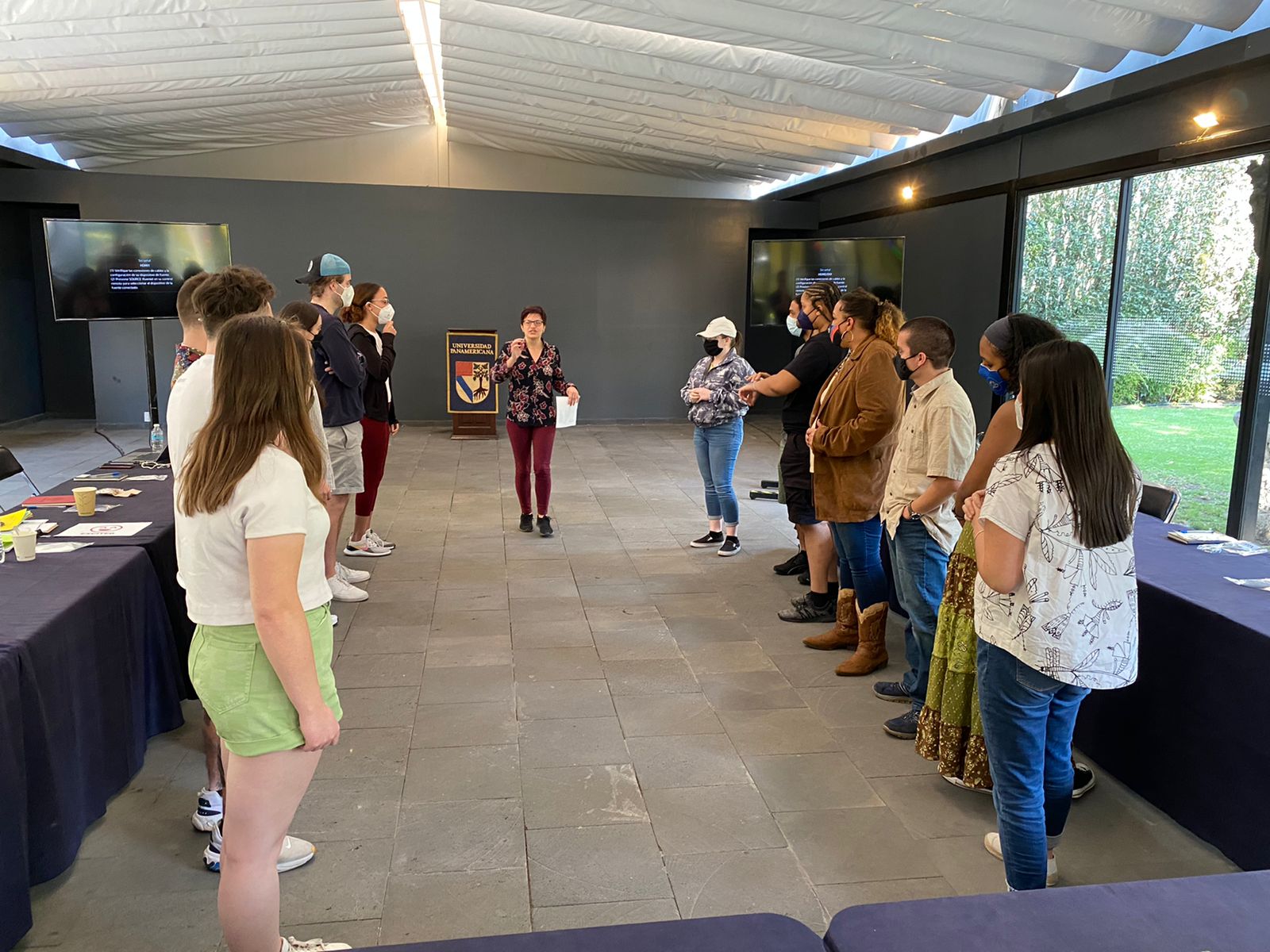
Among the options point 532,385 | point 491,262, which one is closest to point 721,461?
point 532,385

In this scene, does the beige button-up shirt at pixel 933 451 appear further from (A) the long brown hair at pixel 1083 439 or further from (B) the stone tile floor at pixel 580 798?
(A) the long brown hair at pixel 1083 439

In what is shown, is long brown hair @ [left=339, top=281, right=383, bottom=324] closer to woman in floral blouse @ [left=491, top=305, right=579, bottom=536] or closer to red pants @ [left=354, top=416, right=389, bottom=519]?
red pants @ [left=354, top=416, right=389, bottom=519]

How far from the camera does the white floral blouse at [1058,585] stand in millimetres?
2018

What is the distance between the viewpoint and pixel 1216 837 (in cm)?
263

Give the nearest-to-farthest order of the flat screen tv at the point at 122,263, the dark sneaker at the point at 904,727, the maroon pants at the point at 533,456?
the dark sneaker at the point at 904,727 < the maroon pants at the point at 533,456 < the flat screen tv at the point at 122,263

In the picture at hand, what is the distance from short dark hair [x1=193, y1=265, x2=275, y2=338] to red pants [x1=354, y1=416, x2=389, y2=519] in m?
2.85

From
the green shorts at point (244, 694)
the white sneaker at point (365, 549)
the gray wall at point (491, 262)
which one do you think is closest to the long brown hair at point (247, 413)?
the green shorts at point (244, 694)

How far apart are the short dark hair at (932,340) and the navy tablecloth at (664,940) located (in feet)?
7.94

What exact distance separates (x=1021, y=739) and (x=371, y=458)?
425cm

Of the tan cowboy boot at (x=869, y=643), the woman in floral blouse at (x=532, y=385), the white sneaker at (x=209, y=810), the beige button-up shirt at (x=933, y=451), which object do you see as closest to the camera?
the white sneaker at (x=209, y=810)

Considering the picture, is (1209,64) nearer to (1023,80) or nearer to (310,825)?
(1023,80)

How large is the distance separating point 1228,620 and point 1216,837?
662 millimetres

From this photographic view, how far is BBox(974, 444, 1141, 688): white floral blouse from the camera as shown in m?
2.02

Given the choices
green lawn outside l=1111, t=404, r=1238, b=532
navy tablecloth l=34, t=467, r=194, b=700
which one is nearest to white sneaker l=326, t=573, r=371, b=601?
navy tablecloth l=34, t=467, r=194, b=700
